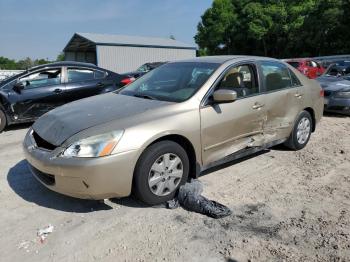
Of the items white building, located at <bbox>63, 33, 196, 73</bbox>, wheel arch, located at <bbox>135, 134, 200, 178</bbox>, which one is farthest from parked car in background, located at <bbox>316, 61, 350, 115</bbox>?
white building, located at <bbox>63, 33, 196, 73</bbox>

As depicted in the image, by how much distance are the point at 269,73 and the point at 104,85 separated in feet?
15.3

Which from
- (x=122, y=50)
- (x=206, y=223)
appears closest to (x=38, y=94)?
(x=206, y=223)

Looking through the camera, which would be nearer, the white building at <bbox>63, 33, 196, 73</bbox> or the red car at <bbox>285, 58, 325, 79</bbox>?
the red car at <bbox>285, 58, 325, 79</bbox>

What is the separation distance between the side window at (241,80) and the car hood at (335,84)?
5.06 meters

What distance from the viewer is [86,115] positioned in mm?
4070

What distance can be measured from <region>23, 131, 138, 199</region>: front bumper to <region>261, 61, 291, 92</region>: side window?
2466mm

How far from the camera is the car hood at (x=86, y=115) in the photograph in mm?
3793

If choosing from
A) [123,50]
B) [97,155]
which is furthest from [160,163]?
[123,50]

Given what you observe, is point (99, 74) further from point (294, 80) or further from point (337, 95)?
point (337, 95)

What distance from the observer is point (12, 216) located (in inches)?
151

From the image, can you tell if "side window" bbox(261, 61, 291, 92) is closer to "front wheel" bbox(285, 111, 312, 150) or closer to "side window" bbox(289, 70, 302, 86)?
"side window" bbox(289, 70, 302, 86)

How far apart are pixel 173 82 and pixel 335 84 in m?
6.21

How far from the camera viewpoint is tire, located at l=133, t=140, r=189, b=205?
374 centimetres

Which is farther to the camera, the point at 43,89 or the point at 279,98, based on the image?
the point at 43,89
